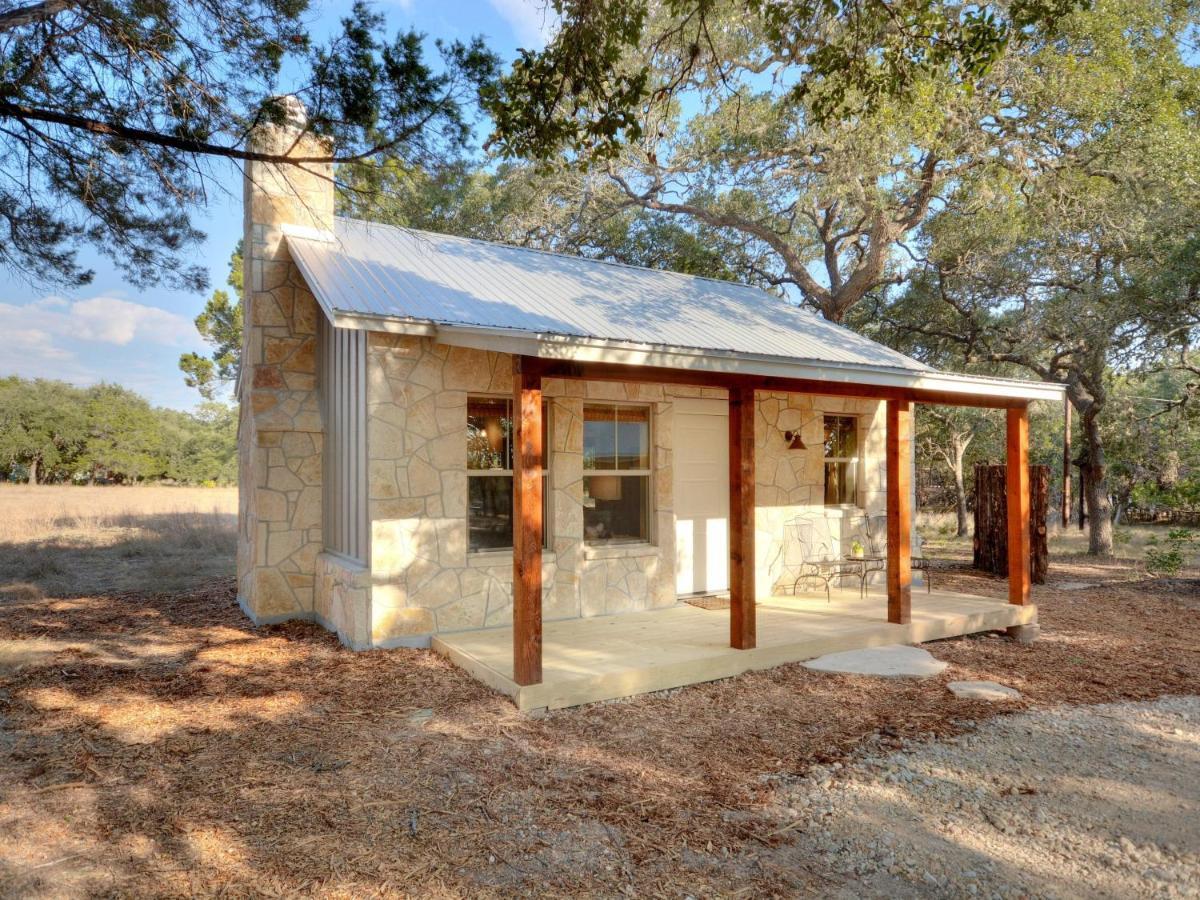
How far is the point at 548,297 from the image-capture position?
764cm

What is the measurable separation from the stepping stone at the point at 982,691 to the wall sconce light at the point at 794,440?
11.6 feet

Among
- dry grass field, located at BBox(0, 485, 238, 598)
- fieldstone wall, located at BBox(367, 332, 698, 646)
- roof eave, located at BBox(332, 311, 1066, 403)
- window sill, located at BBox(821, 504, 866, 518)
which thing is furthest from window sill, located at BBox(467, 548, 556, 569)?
dry grass field, located at BBox(0, 485, 238, 598)

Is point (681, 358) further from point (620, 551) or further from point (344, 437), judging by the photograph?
point (344, 437)

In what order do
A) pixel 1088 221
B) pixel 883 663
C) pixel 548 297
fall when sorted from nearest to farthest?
pixel 883 663
pixel 548 297
pixel 1088 221

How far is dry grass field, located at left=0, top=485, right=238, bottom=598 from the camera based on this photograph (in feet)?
32.0

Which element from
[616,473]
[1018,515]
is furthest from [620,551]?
[1018,515]

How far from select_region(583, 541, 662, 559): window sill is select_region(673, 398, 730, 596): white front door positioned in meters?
0.59

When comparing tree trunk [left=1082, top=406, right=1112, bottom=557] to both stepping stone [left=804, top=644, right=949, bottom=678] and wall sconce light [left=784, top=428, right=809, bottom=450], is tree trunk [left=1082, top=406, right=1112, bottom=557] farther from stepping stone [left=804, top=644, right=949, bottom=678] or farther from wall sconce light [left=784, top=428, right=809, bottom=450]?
stepping stone [left=804, top=644, right=949, bottom=678]

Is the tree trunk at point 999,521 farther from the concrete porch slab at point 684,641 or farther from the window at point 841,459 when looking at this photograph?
the concrete porch slab at point 684,641

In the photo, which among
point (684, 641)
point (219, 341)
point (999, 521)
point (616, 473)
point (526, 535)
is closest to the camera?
point (526, 535)

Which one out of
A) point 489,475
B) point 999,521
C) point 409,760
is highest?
point 489,475

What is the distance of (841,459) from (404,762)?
6.70m

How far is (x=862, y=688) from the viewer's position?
5.44m

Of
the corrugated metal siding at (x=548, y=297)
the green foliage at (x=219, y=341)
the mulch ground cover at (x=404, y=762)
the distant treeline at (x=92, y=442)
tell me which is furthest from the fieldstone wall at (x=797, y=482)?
the distant treeline at (x=92, y=442)
